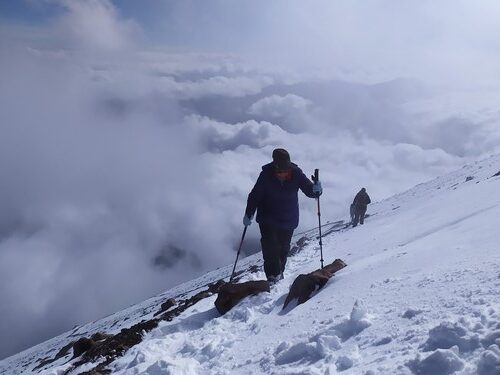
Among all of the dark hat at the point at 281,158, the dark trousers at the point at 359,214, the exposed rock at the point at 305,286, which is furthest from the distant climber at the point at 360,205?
the exposed rock at the point at 305,286

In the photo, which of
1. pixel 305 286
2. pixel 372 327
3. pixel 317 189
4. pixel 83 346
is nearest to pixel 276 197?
pixel 317 189

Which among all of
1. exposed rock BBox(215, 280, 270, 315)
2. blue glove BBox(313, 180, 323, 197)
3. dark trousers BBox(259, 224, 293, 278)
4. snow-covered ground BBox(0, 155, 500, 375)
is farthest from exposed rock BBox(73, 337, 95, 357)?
blue glove BBox(313, 180, 323, 197)

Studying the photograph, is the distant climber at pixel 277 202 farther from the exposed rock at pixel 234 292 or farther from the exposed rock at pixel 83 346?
the exposed rock at pixel 83 346

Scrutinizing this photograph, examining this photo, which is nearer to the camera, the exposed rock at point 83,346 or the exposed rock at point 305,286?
the exposed rock at point 305,286

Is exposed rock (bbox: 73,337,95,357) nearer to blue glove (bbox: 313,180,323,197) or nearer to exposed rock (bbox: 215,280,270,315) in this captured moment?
exposed rock (bbox: 215,280,270,315)

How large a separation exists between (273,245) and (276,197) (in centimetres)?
110

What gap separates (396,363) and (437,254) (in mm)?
3537

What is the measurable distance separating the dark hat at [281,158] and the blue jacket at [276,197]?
149 mm

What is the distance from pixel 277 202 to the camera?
9031mm

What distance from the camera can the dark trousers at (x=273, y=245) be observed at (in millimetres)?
9219

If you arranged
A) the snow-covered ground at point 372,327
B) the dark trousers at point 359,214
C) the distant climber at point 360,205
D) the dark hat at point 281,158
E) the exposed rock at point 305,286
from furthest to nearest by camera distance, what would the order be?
1. the dark trousers at point 359,214
2. the distant climber at point 360,205
3. the dark hat at point 281,158
4. the exposed rock at point 305,286
5. the snow-covered ground at point 372,327

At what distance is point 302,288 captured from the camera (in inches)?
286

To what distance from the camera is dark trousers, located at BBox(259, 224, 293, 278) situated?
9219 mm

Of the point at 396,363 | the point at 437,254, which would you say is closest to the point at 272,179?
the point at 437,254
